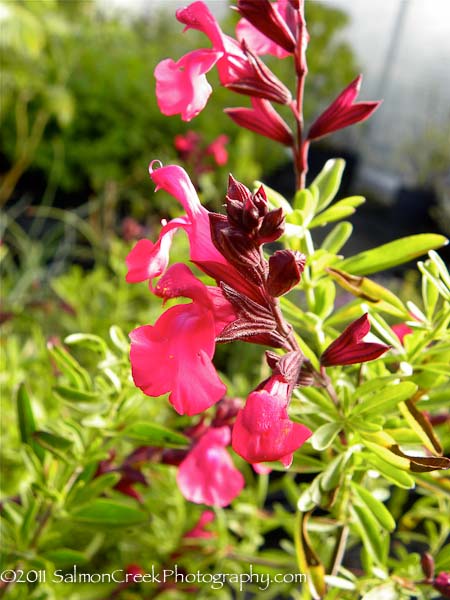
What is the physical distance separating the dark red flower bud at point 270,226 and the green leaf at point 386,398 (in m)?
0.14

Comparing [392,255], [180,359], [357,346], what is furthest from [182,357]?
[392,255]

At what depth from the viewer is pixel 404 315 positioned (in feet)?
1.46

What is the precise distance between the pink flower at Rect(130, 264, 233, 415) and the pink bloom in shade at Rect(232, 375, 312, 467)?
17 mm

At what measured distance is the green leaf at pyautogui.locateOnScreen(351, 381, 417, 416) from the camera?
1.28 ft

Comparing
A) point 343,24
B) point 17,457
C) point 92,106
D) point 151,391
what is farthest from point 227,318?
point 343,24

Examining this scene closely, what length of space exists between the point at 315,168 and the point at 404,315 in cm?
421

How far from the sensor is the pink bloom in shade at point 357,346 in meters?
0.35

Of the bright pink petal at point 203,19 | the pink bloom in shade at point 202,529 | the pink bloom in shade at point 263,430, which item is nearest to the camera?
the pink bloom in shade at point 263,430

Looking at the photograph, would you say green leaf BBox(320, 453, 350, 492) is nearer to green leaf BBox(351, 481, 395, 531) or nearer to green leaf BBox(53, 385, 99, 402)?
green leaf BBox(351, 481, 395, 531)

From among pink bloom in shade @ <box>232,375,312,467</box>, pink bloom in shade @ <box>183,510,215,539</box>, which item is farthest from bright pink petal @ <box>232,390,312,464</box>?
pink bloom in shade @ <box>183,510,215,539</box>

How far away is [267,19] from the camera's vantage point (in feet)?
1.32

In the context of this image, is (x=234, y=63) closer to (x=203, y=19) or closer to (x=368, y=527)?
(x=203, y=19)

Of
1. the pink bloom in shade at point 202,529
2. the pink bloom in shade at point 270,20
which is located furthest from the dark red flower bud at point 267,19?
the pink bloom in shade at point 202,529

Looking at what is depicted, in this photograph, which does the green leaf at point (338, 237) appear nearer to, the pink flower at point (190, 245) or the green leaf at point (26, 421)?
the pink flower at point (190, 245)
